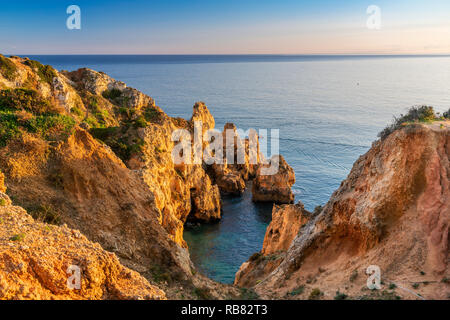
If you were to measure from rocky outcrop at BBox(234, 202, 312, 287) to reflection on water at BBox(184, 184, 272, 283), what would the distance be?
10490 millimetres

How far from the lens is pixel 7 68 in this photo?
128ft

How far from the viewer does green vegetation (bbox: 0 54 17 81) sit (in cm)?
3844

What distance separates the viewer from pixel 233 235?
5441cm

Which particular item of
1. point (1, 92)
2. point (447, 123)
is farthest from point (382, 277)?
point (1, 92)

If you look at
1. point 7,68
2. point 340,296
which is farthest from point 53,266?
point 7,68

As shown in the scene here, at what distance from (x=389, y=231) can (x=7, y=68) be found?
1681 inches

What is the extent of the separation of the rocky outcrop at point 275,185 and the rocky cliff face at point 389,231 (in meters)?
42.2

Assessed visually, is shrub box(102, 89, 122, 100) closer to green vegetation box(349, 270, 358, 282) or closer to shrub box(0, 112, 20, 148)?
shrub box(0, 112, 20, 148)

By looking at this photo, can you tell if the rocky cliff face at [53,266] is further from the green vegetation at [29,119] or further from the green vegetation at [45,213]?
the green vegetation at [29,119]

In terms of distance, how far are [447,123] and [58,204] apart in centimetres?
2289

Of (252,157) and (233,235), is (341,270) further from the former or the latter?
(252,157)

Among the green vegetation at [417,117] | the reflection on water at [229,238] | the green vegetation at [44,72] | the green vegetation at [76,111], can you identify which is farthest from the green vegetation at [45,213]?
the green vegetation at [44,72]

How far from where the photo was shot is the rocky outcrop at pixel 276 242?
94.7 ft

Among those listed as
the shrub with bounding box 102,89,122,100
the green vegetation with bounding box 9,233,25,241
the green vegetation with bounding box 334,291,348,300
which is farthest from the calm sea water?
the green vegetation with bounding box 9,233,25,241
